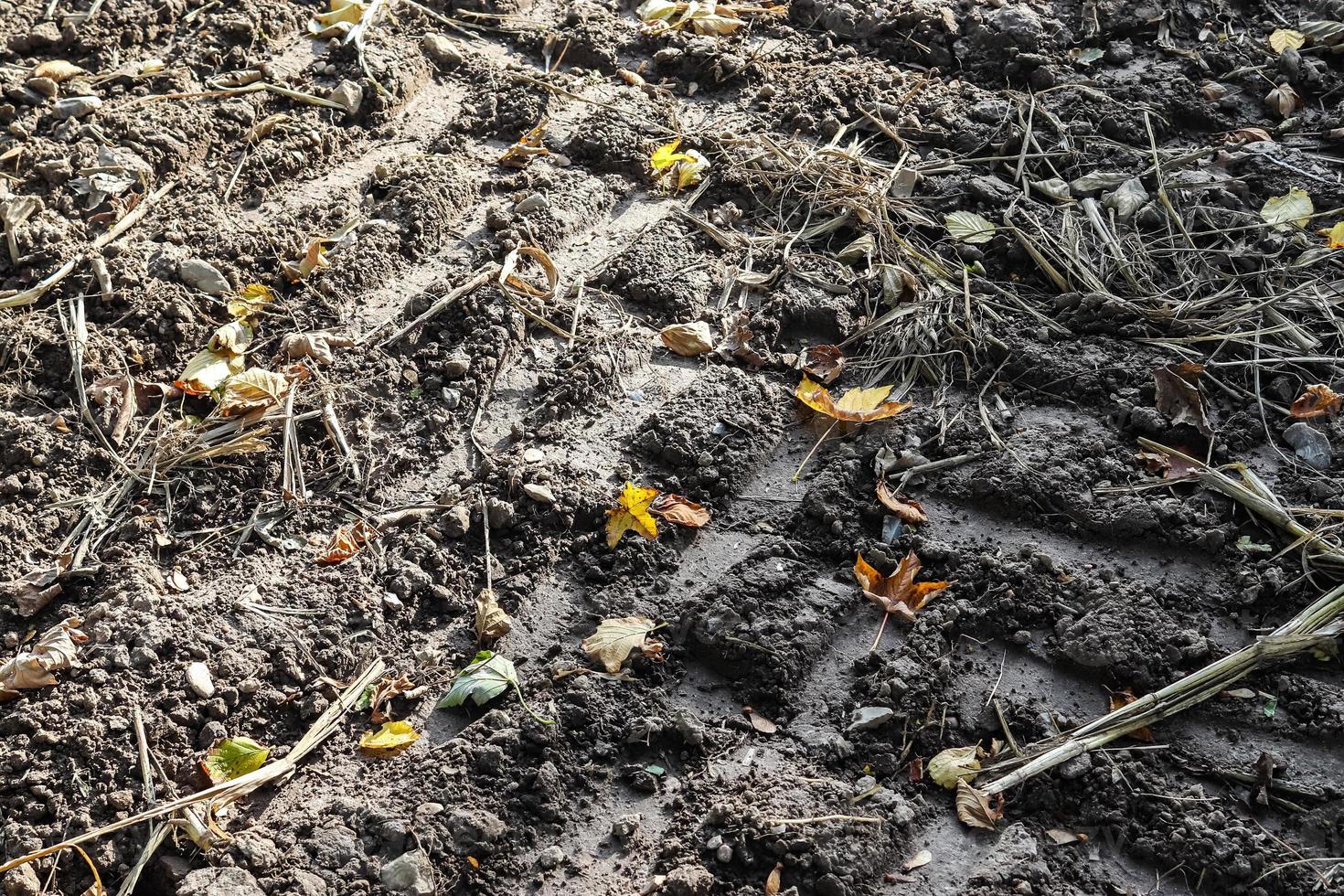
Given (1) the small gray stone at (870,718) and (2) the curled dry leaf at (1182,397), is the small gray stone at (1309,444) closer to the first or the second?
(2) the curled dry leaf at (1182,397)

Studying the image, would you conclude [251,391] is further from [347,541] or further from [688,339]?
[688,339]

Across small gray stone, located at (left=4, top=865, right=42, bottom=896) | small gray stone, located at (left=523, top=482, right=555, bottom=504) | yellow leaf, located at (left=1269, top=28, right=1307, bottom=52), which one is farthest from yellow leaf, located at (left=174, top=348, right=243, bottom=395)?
yellow leaf, located at (left=1269, top=28, right=1307, bottom=52)

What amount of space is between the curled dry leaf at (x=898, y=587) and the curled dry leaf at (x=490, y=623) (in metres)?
0.72

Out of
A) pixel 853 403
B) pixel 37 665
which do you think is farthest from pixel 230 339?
pixel 853 403

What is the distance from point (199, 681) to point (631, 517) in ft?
2.94

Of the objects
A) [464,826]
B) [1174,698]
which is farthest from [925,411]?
[464,826]

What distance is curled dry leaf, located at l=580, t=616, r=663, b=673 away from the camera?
2150mm

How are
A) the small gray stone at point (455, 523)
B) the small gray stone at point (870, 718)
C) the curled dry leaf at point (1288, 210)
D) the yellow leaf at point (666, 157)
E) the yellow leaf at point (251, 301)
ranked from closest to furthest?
the small gray stone at point (870, 718) → the small gray stone at point (455, 523) → the yellow leaf at point (251, 301) → the curled dry leaf at point (1288, 210) → the yellow leaf at point (666, 157)

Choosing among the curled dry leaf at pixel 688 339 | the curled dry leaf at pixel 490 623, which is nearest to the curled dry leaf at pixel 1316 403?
the curled dry leaf at pixel 688 339

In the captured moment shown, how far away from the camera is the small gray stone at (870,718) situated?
2062 mm

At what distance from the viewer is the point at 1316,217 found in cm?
302

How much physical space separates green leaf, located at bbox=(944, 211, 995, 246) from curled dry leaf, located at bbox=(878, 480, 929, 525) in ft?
3.12

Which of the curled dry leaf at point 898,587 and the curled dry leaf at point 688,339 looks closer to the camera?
the curled dry leaf at point 898,587

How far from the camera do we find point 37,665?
6.67ft
